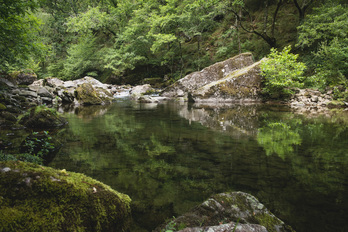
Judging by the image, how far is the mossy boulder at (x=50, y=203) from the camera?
115 centimetres

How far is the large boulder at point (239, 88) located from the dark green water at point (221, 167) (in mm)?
7692

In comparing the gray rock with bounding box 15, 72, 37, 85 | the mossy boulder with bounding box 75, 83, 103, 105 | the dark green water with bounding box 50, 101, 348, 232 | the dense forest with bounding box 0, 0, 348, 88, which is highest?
the dense forest with bounding box 0, 0, 348, 88

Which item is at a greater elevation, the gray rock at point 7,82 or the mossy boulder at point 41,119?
the gray rock at point 7,82

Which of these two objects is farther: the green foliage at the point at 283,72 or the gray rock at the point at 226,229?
the green foliage at the point at 283,72

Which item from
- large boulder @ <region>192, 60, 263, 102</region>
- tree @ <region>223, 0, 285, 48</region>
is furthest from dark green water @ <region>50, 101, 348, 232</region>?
tree @ <region>223, 0, 285, 48</region>

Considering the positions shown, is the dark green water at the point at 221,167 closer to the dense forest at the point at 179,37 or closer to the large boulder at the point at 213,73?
the dense forest at the point at 179,37

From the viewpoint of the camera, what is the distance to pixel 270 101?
484 inches

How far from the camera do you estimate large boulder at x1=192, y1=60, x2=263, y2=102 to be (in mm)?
12578

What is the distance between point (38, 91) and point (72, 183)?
1578cm

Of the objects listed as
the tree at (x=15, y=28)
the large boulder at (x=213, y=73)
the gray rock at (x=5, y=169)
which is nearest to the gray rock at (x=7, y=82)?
the tree at (x=15, y=28)

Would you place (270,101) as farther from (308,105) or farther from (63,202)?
(63,202)

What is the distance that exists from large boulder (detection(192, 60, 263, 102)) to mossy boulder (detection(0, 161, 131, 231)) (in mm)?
12469

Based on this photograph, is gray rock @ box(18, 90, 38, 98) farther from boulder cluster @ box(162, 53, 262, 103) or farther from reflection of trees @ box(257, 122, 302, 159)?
reflection of trees @ box(257, 122, 302, 159)

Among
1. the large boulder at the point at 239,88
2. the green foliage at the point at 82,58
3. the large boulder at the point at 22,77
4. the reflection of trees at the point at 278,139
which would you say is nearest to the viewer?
the reflection of trees at the point at 278,139
